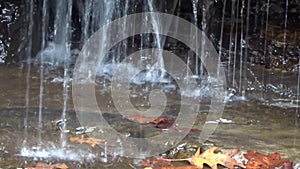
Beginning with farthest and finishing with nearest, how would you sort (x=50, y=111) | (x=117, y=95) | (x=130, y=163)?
(x=117, y=95) < (x=50, y=111) < (x=130, y=163)

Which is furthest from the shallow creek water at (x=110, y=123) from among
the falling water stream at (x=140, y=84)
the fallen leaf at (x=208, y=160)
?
the fallen leaf at (x=208, y=160)

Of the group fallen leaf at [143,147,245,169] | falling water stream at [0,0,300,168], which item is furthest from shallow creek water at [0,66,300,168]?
fallen leaf at [143,147,245,169]

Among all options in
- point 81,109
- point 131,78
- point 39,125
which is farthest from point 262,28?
point 39,125

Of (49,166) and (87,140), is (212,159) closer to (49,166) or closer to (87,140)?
(87,140)

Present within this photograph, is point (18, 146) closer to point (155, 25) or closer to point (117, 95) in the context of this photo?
point (117, 95)

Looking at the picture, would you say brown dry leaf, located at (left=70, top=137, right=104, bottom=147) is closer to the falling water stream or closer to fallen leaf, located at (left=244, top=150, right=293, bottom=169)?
the falling water stream

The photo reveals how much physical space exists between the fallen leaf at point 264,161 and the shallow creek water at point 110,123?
4.2 inches

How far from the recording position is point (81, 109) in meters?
3.99

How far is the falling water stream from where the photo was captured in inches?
121

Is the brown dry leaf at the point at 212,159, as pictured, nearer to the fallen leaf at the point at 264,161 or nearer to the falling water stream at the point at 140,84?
the fallen leaf at the point at 264,161

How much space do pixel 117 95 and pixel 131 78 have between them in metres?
0.91

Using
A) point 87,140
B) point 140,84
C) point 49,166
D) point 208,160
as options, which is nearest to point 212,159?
point 208,160

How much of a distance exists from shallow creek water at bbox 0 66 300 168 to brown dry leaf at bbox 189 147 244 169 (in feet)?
0.48

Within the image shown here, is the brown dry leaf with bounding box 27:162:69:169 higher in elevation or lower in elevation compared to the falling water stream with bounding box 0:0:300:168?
lower
